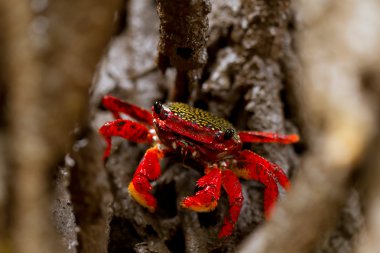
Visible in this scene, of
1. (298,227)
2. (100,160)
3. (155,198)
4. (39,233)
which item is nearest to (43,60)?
(39,233)

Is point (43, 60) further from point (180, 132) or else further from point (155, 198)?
point (155, 198)

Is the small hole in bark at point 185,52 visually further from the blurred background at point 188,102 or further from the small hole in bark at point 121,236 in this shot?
the small hole in bark at point 121,236

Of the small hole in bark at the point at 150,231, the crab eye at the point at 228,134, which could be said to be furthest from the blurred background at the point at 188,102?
the crab eye at the point at 228,134

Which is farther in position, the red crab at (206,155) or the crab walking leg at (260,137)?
the crab walking leg at (260,137)

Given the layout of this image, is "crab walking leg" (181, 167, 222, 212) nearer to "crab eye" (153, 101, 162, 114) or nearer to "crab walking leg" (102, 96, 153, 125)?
"crab eye" (153, 101, 162, 114)

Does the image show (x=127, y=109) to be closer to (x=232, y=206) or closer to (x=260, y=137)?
(x=260, y=137)

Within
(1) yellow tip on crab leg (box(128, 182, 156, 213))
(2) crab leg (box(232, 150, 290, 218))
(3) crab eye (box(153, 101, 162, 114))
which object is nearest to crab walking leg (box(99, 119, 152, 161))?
(3) crab eye (box(153, 101, 162, 114))
